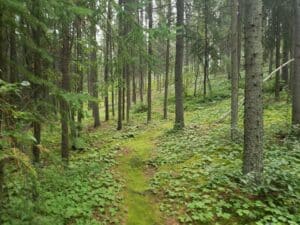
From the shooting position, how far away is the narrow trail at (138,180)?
6562mm

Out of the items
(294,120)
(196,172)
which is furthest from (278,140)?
(196,172)

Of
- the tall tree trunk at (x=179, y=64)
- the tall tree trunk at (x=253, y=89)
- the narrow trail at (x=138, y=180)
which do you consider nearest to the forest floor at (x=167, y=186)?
the narrow trail at (x=138, y=180)

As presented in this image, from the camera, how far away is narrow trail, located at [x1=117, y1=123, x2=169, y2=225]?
656 centimetres

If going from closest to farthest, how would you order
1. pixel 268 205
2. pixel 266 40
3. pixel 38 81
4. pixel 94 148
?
1. pixel 38 81
2. pixel 268 205
3. pixel 94 148
4. pixel 266 40

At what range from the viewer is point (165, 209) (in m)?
6.72

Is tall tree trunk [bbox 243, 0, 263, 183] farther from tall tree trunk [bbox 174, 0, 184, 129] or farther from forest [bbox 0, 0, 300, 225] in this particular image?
tall tree trunk [bbox 174, 0, 184, 129]

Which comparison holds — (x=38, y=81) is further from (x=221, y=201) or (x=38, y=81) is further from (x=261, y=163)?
(x=261, y=163)

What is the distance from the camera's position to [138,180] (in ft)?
27.8

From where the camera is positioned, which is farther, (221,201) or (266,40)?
(266,40)

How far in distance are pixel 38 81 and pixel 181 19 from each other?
30.7ft

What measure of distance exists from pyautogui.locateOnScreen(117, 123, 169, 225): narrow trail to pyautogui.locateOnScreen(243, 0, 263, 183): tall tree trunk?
2.28m

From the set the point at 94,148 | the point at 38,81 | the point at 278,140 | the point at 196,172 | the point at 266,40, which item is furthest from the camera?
the point at 266,40

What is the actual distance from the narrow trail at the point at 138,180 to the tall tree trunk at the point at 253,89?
228 centimetres

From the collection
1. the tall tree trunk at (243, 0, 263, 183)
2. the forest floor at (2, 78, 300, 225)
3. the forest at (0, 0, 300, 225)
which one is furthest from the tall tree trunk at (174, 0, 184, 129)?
the tall tree trunk at (243, 0, 263, 183)
